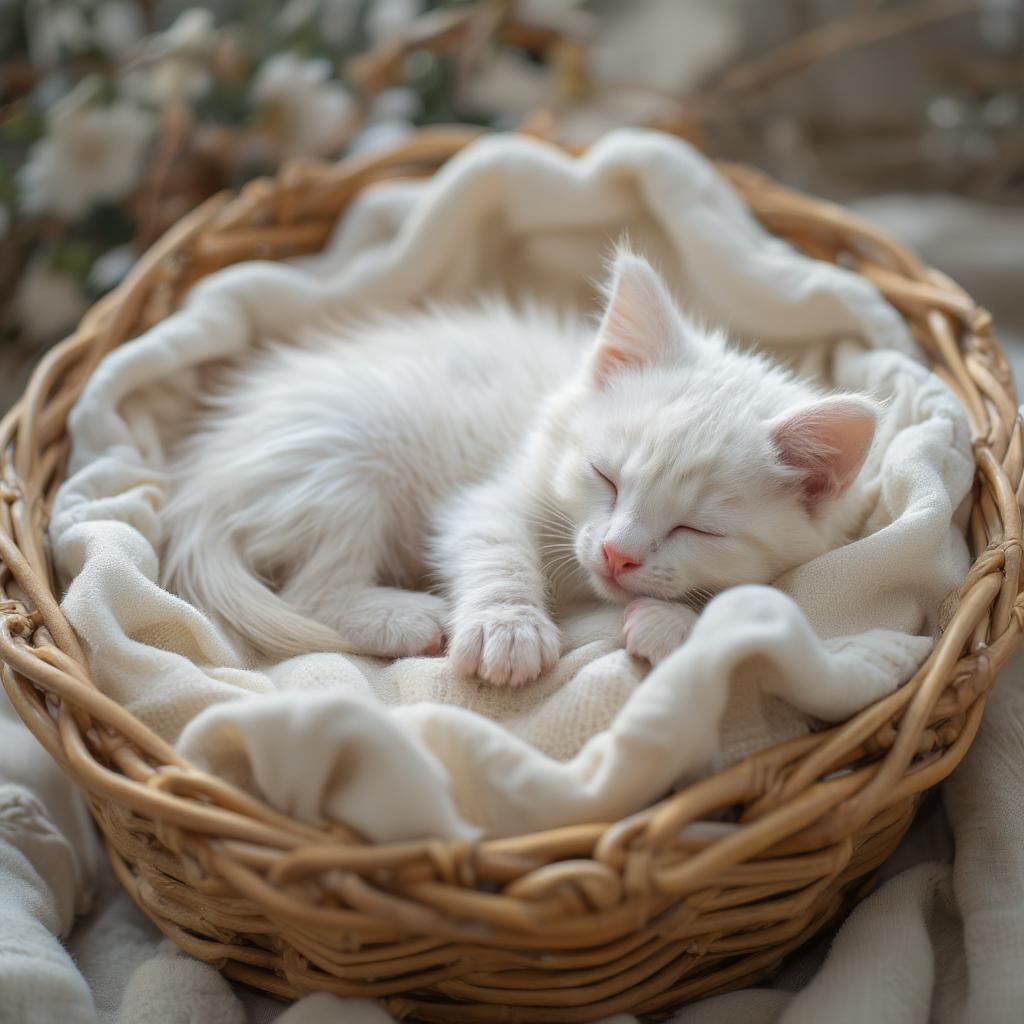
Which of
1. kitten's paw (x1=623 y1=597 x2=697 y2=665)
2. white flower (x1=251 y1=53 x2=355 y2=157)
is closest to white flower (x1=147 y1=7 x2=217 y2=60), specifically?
white flower (x1=251 y1=53 x2=355 y2=157)

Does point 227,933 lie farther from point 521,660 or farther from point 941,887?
point 941,887

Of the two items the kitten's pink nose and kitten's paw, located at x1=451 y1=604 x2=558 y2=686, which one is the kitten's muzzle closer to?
the kitten's pink nose

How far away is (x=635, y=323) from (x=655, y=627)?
464 mm

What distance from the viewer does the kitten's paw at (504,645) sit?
136cm

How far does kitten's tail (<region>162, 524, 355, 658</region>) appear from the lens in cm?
151

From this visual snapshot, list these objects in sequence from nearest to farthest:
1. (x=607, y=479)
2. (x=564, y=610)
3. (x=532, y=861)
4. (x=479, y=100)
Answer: (x=532, y=861) < (x=607, y=479) < (x=564, y=610) < (x=479, y=100)

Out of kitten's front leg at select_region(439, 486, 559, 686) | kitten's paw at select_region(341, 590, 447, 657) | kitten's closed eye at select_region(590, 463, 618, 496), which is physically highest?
kitten's closed eye at select_region(590, 463, 618, 496)

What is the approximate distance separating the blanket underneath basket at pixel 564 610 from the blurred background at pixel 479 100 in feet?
1.50

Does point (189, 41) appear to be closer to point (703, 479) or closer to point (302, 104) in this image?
point (302, 104)

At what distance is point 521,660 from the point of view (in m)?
1.36

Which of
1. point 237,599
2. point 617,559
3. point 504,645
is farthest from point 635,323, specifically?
point 237,599

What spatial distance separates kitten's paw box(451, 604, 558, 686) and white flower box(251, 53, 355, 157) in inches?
54.6

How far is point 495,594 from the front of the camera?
1.47 metres

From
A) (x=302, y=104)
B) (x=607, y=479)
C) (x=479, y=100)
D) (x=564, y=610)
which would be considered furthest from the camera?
(x=479, y=100)
